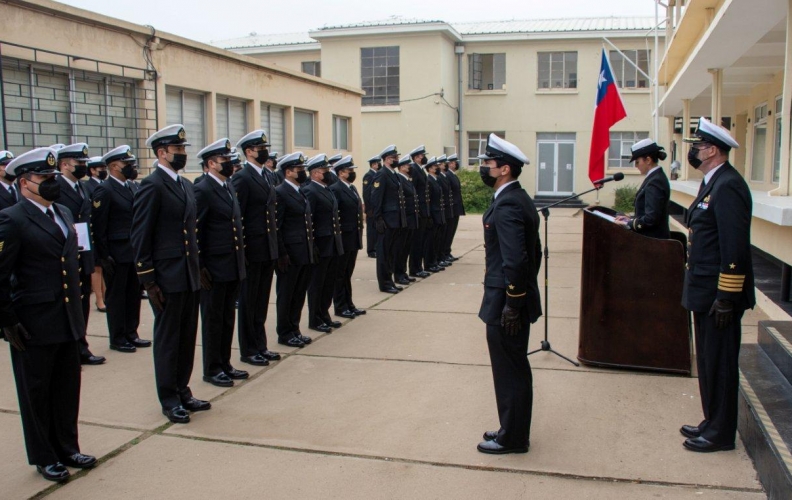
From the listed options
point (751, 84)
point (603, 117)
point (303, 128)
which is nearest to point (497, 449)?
point (603, 117)

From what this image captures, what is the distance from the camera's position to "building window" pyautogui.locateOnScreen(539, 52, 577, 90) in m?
29.9

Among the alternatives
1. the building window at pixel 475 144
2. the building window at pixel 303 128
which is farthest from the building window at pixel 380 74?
the building window at pixel 303 128

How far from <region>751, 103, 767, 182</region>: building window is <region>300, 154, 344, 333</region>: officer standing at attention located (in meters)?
11.5

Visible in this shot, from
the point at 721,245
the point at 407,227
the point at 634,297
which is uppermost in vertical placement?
the point at 721,245

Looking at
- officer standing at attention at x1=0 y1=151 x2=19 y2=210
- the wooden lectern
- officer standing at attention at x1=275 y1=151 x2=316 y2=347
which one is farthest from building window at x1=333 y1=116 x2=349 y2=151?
the wooden lectern

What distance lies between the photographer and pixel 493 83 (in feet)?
101

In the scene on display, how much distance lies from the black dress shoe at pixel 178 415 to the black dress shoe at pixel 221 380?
2.66 feet

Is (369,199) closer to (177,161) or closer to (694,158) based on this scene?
(177,161)

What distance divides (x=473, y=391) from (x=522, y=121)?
25588mm

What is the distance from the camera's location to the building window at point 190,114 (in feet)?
45.2

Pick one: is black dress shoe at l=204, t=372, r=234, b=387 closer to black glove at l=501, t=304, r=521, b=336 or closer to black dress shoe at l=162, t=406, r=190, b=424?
black dress shoe at l=162, t=406, r=190, b=424

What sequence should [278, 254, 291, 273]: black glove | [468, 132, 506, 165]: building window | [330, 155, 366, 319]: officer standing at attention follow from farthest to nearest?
[468, 132, 506, 165]: building window, [330, 155, 366, 319]: officer standing at attention, [278, 254, 291, 273]: black glove

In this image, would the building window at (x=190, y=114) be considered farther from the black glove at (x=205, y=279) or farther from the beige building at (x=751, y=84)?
the beige building at (x=751, y=84)

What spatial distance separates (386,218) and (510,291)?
6.53m
